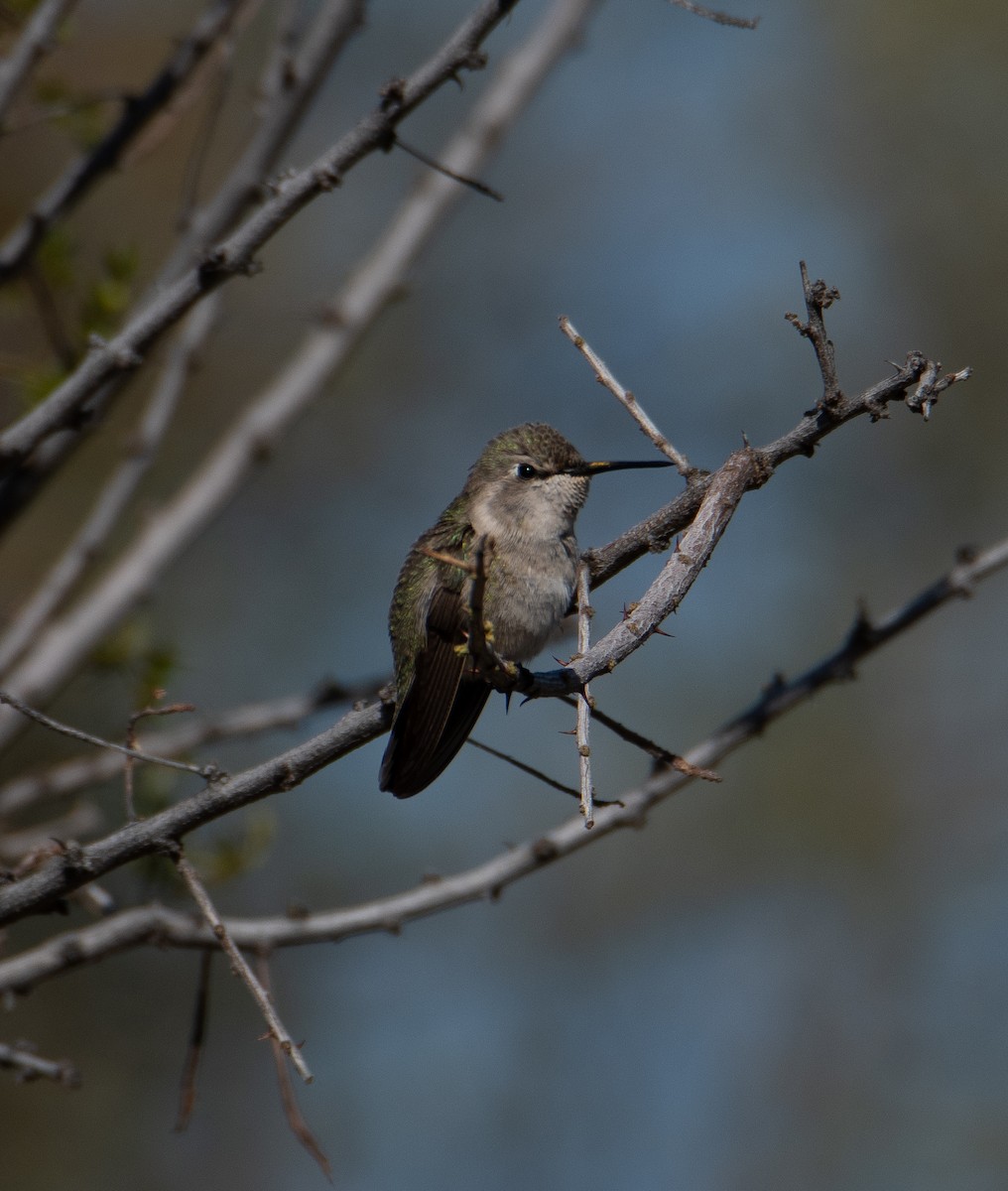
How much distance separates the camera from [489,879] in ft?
12.3

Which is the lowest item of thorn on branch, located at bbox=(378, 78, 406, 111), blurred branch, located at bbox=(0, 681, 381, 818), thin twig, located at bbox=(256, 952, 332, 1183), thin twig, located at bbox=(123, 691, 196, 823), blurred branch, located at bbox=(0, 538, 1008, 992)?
thin twig, located at bbox=(256, 952, 332, 1183)

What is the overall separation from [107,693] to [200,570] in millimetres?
1791

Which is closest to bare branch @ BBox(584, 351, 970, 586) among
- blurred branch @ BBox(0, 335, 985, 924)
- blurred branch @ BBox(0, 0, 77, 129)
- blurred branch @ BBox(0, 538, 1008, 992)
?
blurred branch @ BBox(0, 335, 985, 924)

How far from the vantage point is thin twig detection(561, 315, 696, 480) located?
3.02 meters

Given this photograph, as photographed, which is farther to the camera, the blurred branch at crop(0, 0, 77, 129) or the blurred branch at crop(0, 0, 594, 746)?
the blurred branch at crop(0, 0, 594, 746)

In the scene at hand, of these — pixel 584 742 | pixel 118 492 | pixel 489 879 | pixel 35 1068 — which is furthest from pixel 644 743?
pixel 118 492

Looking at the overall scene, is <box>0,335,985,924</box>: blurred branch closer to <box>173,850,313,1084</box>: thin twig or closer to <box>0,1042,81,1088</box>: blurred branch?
<box>173,850,313,1084</box>: thin twig

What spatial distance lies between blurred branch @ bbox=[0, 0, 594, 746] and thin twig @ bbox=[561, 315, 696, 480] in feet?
7.81

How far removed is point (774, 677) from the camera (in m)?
4.08

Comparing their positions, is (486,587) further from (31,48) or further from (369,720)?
(31,48)

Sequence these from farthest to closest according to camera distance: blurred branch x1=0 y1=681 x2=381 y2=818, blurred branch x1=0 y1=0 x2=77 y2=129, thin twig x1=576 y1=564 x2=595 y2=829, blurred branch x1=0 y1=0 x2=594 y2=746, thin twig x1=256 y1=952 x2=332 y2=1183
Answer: blurred branch x1=0 y1=0 x2=594 y2=746
blurred branch x1=0 y1=681 x2=381 y2=818
blurred branch x1=0 y1=0 x2=77 y2=129
thin twig x1=256 y1=952 x2=332 y2=1183
thin twig x1=576 y1=564 x2=595 y2=829

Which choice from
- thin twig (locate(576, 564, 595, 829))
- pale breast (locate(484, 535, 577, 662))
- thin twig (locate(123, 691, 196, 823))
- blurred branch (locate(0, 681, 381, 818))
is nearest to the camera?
thin twig (locate(576, 564, 595, 829))

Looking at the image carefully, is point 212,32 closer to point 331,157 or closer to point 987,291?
point 331,157

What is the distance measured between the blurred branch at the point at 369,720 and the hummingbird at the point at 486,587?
1.14 feet
